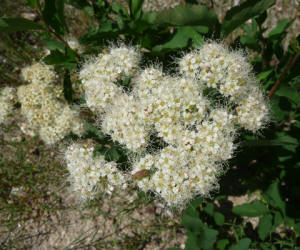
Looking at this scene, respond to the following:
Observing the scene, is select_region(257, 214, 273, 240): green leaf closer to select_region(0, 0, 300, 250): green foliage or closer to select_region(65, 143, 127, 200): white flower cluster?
select_region(0, 0, 300, 250): green foliage

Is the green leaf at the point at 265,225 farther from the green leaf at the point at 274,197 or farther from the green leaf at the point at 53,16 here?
the green leaf at the point at 53,16

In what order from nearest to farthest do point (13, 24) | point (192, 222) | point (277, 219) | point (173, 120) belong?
point (13, 24) < point (173, 120) < point (192, 222) < point (277, 219)

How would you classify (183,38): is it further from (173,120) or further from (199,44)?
(173,120)

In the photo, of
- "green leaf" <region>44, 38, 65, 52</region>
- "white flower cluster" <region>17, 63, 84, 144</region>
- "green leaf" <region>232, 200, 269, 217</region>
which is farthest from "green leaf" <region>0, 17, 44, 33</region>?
"green leaf" <region>232, 200, 269, 217</region>

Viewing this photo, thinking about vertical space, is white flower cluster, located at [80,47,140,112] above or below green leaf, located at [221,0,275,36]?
below

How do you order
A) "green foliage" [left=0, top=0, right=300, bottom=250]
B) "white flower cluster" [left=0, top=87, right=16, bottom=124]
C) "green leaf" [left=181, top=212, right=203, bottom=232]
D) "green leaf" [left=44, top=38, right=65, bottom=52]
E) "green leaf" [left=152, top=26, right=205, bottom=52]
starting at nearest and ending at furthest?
1. "green foliage" [left=0, top=0, right=300, bottom=250]
2. "green leaf" [left=181, top=212, right=203, bottom=232]
3. "green leaf" [left=152, top=26, right=205, bottom=52]
4. "green leaf" [left=44, top=38, right=65, bottom=52]
5. "white flower cluster" [left=0, top=87, right=16, bottom=124]

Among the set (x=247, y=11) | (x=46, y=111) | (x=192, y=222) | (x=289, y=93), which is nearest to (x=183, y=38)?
(x=247, y=11)

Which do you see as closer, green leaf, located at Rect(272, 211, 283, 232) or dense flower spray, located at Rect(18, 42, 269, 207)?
dense flower spray, located at Rect(18, 42, 269, 207)

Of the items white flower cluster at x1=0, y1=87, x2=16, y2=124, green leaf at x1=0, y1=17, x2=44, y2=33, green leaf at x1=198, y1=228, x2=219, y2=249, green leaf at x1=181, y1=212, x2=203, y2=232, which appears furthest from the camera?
white flower cluster at x1=0, y1=87, x2=16, y2=124
